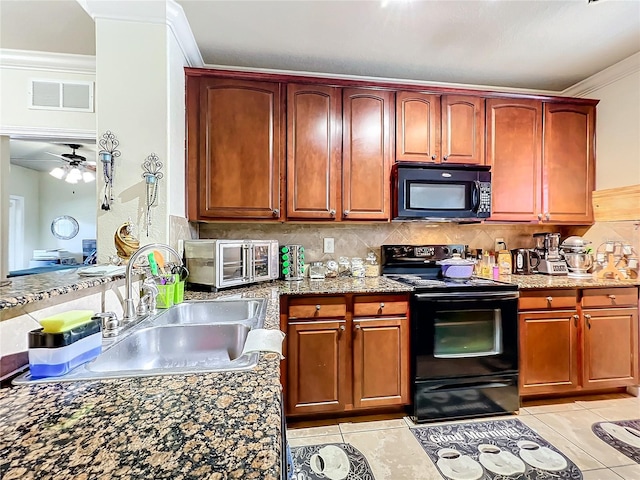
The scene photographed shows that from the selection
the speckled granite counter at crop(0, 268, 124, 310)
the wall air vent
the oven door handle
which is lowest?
the oven door handle

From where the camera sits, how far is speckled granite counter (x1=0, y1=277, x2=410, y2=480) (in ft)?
1.49

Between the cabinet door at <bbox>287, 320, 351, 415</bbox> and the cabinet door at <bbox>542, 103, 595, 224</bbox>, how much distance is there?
2.04 meters

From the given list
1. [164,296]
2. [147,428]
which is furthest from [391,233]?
[147,428]

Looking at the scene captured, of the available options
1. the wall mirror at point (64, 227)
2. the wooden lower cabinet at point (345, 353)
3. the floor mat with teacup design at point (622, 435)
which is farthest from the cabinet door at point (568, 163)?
the wall mirror at point (64, 227)

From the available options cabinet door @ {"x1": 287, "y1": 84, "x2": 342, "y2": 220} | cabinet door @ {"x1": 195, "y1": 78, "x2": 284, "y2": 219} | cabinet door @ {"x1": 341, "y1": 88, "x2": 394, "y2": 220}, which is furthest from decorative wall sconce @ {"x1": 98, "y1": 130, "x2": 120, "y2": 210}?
cabinet door @ {"x1": 341, "y1": 88, "x2": 394, "y2": 220}

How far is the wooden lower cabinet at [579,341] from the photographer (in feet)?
7.20

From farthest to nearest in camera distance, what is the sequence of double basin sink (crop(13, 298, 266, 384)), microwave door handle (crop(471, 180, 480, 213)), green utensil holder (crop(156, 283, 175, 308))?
microwave door handle (crop(471, 180, 480, 213))
green utensil holder (crop(156, 283, 175, 308))
double basin sink (crop(13, 298, 266, 384))

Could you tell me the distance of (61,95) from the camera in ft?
7.24

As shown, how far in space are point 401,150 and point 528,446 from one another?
206 cm

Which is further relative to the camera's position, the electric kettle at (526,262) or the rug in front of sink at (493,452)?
the electric kettle at (526,262)

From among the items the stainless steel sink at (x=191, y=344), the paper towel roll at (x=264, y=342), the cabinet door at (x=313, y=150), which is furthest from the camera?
the cabinet door at (x=313, y=150)

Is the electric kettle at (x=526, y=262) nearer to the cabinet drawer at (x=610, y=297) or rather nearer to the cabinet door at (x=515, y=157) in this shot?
the cabinet door at (x=515, y=157)

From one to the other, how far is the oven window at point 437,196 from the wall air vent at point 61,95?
2.45 m

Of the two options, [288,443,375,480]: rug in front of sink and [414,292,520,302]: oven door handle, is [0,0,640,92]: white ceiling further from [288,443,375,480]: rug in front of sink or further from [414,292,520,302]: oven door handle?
[288,443,375,480]: rug in front of sink
